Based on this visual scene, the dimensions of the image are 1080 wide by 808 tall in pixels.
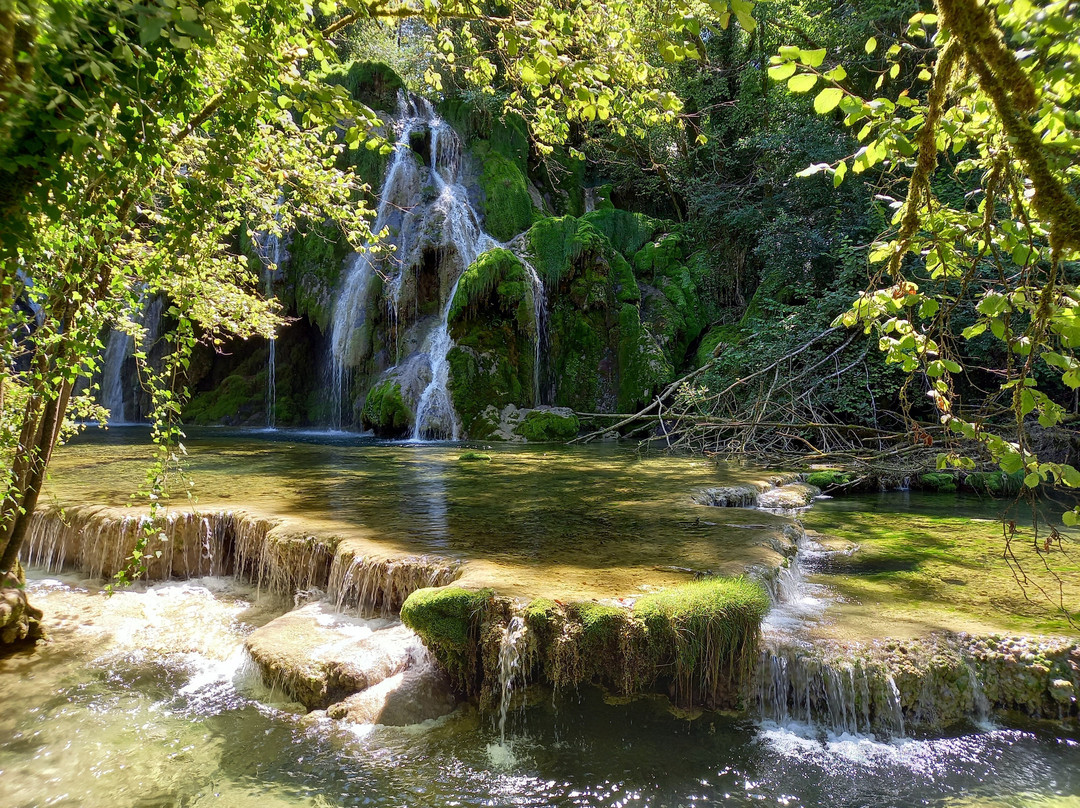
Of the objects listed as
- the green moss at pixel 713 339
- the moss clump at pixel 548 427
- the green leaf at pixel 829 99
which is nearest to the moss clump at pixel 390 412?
the moss clump at pixel 548 427

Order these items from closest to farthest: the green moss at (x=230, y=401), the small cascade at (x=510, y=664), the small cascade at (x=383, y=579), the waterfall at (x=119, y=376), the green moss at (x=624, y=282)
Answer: the small cascade at (x=510, y=664) → the small cascade at (x=383, y=579) → the green moss at (x=624, y=282) → the waterfall at (x=119, y=376) → the green moss at (x=230, y=401)

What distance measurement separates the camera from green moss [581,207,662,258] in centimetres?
1958

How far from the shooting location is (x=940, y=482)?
32.1ft

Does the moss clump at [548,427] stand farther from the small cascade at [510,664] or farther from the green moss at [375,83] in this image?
the green moss at [375,83]

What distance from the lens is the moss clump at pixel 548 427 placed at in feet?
49.4

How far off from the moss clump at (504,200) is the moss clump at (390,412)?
20.8 ft

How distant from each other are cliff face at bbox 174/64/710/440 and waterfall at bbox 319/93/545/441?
2.1 inches

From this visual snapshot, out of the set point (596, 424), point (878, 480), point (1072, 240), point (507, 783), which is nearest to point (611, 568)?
point (507, 783)

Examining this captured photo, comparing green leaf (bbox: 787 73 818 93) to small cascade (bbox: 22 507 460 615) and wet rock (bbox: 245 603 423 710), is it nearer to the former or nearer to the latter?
wet rock (bbox: 245 603 423 710)

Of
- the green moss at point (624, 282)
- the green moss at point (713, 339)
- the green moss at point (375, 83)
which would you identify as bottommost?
the green moss at point (713, 339)

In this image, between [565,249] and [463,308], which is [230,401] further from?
[565,249]

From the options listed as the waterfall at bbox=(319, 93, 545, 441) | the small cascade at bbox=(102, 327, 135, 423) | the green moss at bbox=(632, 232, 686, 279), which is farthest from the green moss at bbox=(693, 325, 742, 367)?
the small cascade at bbox=(102, 327, 135, 423)

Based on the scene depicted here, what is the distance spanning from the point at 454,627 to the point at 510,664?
0.44m

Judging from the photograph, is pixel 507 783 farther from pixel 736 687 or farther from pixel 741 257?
pixel 741 257
